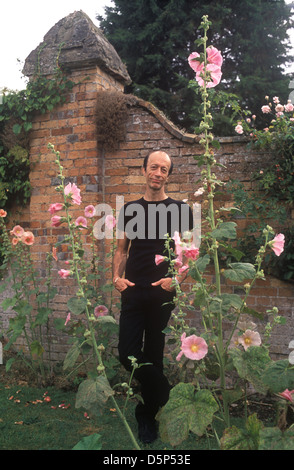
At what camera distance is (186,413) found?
1.38 meters

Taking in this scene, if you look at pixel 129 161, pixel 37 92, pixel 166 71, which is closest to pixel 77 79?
pixel 37 92

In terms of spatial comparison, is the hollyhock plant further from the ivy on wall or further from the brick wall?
the ivy on wall

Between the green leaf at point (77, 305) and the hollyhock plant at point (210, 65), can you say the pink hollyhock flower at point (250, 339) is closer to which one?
the green leaf at point (77, 305)

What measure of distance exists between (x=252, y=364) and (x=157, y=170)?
4.85ft

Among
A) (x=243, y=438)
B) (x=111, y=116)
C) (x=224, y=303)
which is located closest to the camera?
(x=243, y=438)

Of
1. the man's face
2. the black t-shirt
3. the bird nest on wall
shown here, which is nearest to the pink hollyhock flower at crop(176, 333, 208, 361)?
the black t-shirt

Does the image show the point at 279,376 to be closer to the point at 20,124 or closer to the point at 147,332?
the point at 147,332

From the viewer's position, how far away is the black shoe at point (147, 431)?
256 centimetres

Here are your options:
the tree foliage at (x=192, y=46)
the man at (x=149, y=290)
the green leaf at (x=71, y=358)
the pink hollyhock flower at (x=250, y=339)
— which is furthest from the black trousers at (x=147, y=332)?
the tree foliage at (x=192, y=46)

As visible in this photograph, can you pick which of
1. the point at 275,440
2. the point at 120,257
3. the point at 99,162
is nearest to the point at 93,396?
the point at 275,440

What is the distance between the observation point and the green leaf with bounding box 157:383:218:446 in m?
1.34

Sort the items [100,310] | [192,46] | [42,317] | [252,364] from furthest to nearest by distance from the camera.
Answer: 1. [192,46]
2. [42,317]
3. [100,310]
4. [252,364]

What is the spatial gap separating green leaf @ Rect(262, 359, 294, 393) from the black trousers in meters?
1.25
